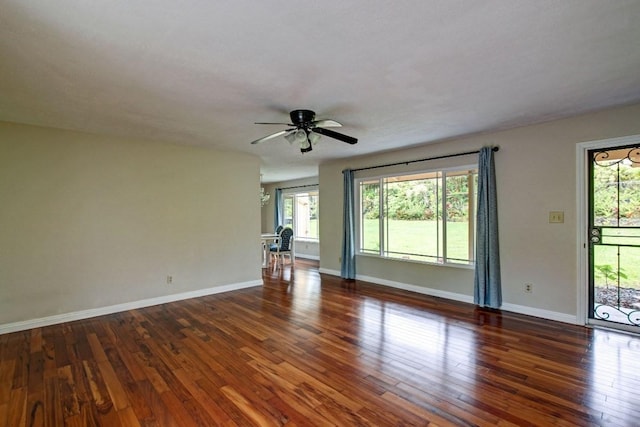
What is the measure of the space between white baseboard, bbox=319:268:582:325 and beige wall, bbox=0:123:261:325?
2.42 meters

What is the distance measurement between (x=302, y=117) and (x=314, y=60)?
0.96 meters

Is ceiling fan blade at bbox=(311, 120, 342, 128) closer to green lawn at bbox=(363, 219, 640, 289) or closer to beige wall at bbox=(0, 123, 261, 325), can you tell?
beige wall at bbox=(0, 123, 261, 325)

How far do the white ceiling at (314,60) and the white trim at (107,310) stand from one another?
2.40 meters

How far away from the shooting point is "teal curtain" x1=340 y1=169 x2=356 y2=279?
20.2 ft

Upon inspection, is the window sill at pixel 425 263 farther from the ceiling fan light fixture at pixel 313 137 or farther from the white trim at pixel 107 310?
the ceiling fan light fixture at pixel 313 137

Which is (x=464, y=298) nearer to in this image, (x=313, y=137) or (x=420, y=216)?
(x=420, y=216)

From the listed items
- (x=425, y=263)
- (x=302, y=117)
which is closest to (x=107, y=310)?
(x=302, y=117)

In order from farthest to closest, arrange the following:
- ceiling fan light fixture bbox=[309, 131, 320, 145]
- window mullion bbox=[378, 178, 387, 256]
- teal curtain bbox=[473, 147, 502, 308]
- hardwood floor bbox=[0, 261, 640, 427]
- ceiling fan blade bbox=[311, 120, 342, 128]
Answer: window mullion bbox=[378, 178, 387, 256]
teal curtain bbox=[473, 147, 502, 308]
ceiling fan light fixture bbox=[309, 131, 320, 145]
ceiling fan blade bbox=[311, 120, 342, 128]
hardwood floor bbox=[0, 261, 640, 427]

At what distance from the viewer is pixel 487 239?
428 cm

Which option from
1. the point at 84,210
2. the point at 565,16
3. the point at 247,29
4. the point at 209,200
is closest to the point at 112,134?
the point at 84,210

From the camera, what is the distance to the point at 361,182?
6211mm

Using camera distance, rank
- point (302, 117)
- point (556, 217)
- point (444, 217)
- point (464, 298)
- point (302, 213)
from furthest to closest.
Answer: point (302, 213) → point (444, 217) → point (464, 298) → point (556, 217) → point (302, 117)

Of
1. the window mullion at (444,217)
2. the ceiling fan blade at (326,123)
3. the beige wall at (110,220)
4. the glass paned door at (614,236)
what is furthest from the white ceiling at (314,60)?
the window mullion at (444,217)

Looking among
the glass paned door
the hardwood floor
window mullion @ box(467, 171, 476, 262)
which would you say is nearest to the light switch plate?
the glass paned door
